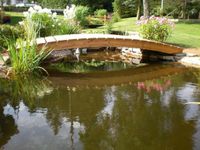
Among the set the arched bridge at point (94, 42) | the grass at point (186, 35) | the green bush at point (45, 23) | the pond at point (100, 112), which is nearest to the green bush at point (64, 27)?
the green bush at point (45, 23)

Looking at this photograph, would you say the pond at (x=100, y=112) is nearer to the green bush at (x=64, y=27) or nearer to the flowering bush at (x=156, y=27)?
the flowering bush at (x=156, y=27)

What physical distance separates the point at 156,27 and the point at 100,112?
889cm

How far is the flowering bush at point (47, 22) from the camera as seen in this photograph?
16.1 meters

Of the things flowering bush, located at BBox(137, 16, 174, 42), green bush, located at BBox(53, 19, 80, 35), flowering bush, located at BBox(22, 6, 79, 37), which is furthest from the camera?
green bush, located at BBox(53, 19, 80, 35)

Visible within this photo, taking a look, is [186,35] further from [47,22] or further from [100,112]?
[100,112]

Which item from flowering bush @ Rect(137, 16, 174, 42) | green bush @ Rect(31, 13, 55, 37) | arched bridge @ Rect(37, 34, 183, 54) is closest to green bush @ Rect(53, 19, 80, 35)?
green bush @ Rect(31, 13, 55, 37)

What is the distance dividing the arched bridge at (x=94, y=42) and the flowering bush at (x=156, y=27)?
5.45 ft

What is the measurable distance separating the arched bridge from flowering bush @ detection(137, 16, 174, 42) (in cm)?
166

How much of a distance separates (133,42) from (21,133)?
813cm

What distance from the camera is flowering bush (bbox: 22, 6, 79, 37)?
16.1 metres

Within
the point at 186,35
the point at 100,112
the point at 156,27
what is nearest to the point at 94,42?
the point at 156,27

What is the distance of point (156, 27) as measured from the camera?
16.5 meters

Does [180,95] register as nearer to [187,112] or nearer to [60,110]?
[187,112]

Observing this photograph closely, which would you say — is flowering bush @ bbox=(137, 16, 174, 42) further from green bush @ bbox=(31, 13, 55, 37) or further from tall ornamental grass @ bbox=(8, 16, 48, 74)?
tall ornamental grass @ bbox=(8, 16, 48, 74)
